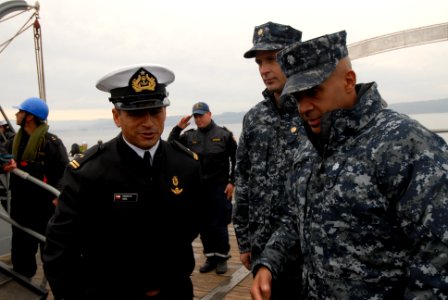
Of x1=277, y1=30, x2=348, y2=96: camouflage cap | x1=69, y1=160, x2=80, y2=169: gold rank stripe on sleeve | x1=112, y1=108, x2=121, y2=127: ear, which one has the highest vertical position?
x1=277, y1=30, x2=348, y2=96: camouflage cap

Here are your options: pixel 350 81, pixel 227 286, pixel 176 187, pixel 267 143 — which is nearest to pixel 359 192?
pixel 350 81

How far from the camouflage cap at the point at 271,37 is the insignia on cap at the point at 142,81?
0.75 m

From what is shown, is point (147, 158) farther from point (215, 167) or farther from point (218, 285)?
point (215, 167)

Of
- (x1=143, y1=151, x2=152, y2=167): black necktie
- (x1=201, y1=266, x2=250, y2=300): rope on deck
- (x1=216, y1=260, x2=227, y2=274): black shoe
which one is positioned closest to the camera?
(x1=143, y1=151, x2=152, y2=167): black necktie

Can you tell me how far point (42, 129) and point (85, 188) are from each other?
2662 millimetres

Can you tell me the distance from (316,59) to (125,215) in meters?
1.01

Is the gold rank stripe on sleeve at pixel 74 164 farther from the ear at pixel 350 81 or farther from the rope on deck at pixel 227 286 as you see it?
the rope on deck at pixel 227 286

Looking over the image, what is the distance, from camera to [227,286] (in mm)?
4156

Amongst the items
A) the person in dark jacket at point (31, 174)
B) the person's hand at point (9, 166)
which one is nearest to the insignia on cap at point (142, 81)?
the person's hand at point (9, 166)

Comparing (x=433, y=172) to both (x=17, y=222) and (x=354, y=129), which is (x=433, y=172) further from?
(x=17, y=222)

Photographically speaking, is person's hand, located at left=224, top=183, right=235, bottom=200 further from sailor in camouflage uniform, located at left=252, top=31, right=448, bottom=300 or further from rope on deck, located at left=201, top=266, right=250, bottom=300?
sailor in camouflage uniform, located at left=252, top=31, right=448, bottom=300

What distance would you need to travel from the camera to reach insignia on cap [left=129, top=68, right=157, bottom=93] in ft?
6.21

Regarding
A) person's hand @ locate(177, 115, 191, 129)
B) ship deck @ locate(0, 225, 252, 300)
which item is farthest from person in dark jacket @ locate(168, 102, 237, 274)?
ship deck @ locate(0, 225, 252, 300)

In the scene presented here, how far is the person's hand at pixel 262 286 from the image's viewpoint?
1.44 meters
